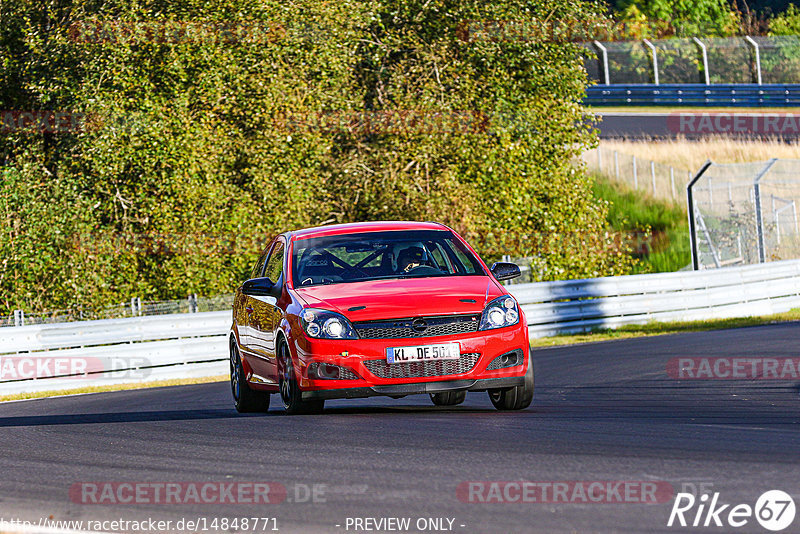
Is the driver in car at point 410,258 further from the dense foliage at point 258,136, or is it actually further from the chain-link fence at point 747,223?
the chain-link fence at point 747,223

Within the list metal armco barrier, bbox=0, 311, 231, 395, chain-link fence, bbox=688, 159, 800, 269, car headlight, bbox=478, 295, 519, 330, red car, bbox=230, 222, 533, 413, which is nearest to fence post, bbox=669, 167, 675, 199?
chain-link fence, bbox=688, 159, 800, 269

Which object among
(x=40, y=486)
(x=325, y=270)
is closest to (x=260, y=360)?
(x=325, y=270)

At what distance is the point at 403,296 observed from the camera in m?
9.90

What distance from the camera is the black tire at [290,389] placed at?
10.1m

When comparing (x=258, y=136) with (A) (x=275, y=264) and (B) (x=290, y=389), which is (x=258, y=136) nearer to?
(A) (x=275, y=264)

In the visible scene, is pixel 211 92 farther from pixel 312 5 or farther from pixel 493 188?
pixel 493 188

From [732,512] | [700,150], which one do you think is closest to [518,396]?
[732,512]

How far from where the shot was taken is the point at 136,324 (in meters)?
19.7

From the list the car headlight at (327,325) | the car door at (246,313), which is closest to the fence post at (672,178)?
the car door at (246,313)

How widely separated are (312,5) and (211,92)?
3459mm

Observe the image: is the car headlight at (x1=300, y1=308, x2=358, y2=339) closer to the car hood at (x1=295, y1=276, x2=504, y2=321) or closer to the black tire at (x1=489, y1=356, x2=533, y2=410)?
the car hood at (x1=295, y1=276, x2=504, y2=321)

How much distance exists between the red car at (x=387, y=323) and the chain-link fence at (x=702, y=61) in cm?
4407

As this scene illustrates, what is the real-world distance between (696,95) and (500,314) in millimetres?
43962

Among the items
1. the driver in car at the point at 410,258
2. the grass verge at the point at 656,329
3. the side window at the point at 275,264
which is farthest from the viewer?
the grass verge at the point at 656,329
